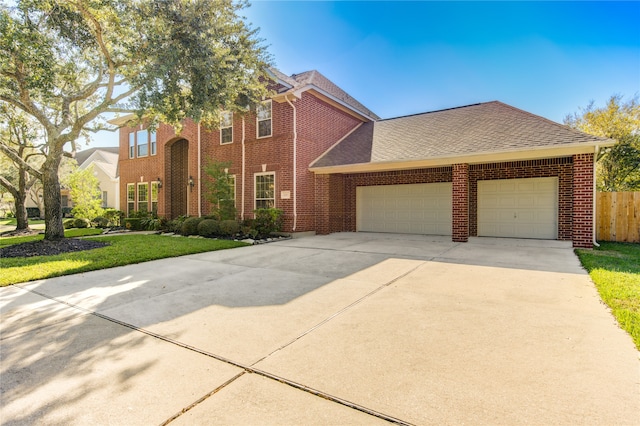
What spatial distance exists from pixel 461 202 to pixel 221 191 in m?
9.13

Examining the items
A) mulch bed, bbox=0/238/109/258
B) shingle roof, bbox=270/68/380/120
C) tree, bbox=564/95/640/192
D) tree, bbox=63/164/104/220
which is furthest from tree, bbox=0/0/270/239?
tree, bbox=564/95/640/192

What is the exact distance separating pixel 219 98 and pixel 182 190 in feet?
29.9

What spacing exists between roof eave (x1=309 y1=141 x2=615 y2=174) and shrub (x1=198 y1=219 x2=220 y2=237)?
14.6 ft

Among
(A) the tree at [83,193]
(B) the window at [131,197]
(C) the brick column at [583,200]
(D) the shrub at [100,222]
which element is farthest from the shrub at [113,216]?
(C) the brick column at [583,200]

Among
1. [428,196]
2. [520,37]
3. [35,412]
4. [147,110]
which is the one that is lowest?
[35,412]

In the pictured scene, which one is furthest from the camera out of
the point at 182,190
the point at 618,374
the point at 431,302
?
the point at 182,190

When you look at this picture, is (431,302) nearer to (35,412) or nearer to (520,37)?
(35,412)

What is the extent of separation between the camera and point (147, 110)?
9.39m

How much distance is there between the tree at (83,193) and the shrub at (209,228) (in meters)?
9.68

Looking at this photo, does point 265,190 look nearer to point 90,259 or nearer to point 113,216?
point 90,259

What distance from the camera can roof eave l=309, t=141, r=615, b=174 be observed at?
28.3 ft

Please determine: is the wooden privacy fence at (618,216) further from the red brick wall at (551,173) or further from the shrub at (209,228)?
the shrub at (209,228)

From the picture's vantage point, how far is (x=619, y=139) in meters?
16.8

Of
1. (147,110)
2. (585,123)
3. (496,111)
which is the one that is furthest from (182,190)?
(585,123)
